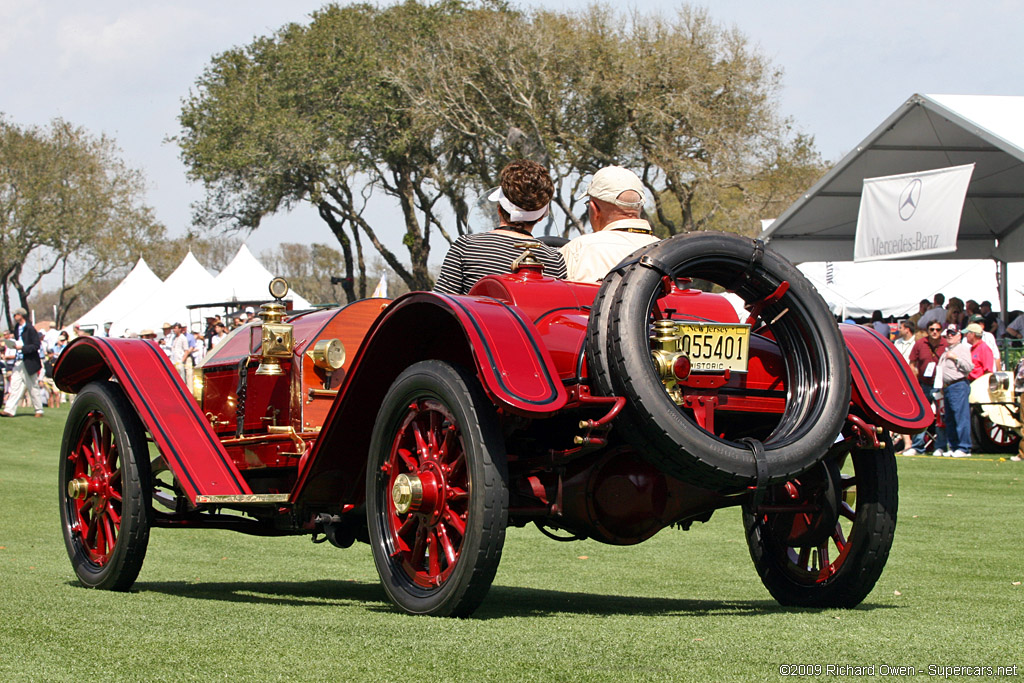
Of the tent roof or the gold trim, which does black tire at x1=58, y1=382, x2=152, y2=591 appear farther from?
the tent roof

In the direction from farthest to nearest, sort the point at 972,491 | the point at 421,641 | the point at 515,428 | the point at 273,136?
1. the point at 273,136
2. the point at 972,491
3. the point at 515,428
4. the point at 421,641

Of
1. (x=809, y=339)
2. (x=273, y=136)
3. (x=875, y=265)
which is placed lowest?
(x=809, y=339)

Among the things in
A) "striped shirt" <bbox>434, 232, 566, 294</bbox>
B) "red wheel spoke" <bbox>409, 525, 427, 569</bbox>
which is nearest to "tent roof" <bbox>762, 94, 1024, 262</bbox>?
"striped shirt" <bbox>434, 232, 566, 294</bbox>

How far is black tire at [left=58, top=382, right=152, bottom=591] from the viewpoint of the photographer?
570 centimetres

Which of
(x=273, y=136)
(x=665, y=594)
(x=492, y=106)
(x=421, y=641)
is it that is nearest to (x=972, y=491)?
(x=665, y=594)

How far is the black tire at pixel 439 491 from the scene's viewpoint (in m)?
4.04

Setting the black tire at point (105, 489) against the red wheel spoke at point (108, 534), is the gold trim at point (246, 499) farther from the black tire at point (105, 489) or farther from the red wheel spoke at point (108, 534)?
the red wheel spoke at point (108, 534)

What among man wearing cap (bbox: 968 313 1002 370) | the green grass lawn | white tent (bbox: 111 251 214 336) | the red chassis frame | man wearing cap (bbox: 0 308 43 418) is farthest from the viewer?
white tent (bbox: 111 251 214 336)

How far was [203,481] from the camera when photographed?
5.52 metres

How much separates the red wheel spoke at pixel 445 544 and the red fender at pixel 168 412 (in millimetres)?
1539

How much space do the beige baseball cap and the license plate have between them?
113cm

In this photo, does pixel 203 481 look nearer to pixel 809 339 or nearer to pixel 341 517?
pixel 341 517

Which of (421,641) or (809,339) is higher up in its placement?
(809,339)

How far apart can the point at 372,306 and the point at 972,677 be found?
12.8 feet
